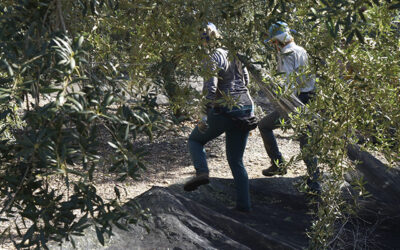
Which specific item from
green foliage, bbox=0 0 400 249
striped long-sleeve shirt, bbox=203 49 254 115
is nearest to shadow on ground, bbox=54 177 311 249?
striped long-sleeve shirt, bbox=203 49 254 115

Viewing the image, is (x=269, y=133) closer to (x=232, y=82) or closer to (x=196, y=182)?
(x=196, y=182)

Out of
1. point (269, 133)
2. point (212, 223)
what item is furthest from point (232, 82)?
point (269, 133)

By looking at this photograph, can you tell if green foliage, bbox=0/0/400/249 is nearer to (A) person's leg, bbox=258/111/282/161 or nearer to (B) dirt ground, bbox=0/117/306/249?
(A) person's leg, bbox=258/111/282/161

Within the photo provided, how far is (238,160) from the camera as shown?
5.17 meters

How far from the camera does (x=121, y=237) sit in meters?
4.28

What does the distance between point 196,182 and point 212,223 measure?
1.93 ft

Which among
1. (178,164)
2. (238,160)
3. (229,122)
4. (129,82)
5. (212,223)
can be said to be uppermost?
(129,82)

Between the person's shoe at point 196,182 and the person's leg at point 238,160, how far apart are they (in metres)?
0.29

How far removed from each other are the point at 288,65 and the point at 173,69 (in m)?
3.25

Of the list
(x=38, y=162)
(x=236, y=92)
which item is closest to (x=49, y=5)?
(x=38, y=162)

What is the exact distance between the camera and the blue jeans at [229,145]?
491cm

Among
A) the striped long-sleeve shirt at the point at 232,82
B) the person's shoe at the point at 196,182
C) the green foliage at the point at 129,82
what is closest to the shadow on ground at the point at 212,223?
the person's shoe at the point at 196,182

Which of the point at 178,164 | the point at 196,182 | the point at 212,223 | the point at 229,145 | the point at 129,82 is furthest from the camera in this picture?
the point at 178,164

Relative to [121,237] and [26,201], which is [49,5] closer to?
[26,201]
